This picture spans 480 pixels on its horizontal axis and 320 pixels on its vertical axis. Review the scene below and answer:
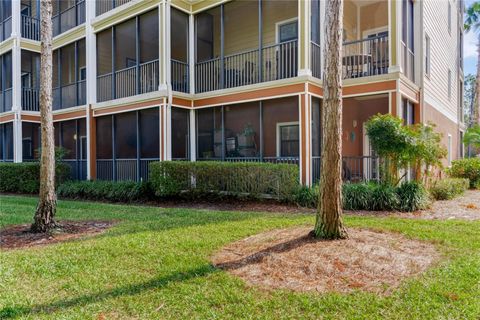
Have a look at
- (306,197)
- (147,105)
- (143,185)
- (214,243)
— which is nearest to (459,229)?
(306,197)

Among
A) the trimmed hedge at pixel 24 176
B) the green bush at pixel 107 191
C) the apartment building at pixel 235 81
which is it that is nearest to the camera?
the apartment building at pixel 235 81

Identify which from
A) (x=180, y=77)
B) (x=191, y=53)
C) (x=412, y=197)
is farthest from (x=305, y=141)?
(x=191, y=53)

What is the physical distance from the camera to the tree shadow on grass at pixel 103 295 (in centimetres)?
348

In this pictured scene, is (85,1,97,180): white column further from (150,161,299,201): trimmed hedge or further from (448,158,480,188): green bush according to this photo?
(448,158,480,188): green bush

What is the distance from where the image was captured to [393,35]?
34.4 feet

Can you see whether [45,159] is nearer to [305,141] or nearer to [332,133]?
[332,133]

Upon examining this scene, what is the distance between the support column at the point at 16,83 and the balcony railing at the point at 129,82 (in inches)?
214

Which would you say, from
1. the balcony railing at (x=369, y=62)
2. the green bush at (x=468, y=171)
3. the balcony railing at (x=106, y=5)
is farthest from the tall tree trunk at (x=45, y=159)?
the green bush at (x=468, y=171)

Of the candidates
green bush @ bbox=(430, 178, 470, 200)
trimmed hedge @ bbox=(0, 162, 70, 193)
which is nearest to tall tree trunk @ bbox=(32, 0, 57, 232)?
trimmed hedge @ bbox=(0, 162, 70, 193)

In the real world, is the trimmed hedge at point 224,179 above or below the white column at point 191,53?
below

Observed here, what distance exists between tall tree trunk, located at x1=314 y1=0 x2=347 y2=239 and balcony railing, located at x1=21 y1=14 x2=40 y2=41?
18065mm

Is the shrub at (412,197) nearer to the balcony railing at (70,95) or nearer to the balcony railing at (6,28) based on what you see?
the balcony railing at (70,95)

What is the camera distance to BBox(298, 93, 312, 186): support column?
34.0ft

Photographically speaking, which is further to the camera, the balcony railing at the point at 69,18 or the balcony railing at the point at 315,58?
the balcony railing at the point at 69,18
